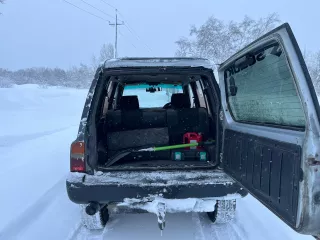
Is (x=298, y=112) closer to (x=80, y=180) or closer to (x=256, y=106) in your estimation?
(x=256, y=106)

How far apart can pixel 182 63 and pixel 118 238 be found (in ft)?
6.29

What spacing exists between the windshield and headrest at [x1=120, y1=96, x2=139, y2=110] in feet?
1.65

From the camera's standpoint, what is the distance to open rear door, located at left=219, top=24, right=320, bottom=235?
4.41 feet

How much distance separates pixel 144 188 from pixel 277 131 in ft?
4.00

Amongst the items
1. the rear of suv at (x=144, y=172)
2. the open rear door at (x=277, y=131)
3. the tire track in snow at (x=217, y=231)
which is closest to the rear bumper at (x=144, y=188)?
the rear of suv at (x=144, y=172)

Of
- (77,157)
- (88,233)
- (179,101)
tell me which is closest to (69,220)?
(88,233)

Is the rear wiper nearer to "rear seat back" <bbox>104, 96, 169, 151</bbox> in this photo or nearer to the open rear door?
"rear seat back" <bbox>104, 96, 169, 151</bbox>

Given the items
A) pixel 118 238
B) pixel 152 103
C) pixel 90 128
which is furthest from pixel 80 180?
pixel 152 103

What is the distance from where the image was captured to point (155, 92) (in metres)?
5.06

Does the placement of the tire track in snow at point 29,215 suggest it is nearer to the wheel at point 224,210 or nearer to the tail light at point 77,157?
the tail light at point 77,157

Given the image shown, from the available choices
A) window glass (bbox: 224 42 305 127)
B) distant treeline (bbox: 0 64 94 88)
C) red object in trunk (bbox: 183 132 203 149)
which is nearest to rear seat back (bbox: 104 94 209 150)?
red object in trunk (bbox: 183 132 203 149)

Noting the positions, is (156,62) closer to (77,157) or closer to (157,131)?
(77,157)

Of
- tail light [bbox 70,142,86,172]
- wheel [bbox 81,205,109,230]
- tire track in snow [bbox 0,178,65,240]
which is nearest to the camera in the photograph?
tail light [bbox 70,142,86,172]

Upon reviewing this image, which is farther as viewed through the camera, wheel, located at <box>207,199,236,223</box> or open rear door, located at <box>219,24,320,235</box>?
wheel, located at <box>207,199,236,223</box>
